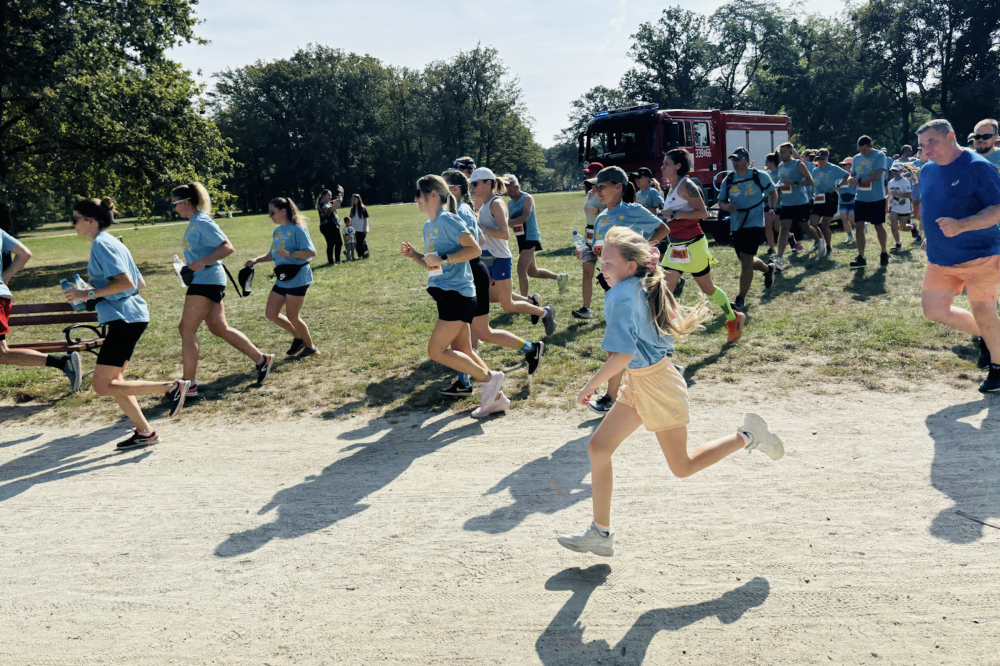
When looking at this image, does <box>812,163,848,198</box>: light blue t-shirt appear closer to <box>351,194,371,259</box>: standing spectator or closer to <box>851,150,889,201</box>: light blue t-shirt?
<box>851,150,889,201</box>: light blue t-shirt

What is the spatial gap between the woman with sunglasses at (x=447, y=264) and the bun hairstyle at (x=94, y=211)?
2366mm

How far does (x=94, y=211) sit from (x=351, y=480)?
3027 mm

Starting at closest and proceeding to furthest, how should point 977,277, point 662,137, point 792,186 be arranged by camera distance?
point 977,277
point 792,186
point 662,137

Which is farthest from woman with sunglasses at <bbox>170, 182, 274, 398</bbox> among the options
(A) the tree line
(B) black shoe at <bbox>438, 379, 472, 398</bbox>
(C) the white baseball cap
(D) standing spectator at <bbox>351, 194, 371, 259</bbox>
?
(A) the tree line

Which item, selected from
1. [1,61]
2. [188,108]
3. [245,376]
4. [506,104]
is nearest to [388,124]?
[506,104]

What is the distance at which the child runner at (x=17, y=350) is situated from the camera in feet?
20.6

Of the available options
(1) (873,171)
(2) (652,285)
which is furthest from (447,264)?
(1) (873,171)

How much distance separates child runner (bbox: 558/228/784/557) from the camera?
3244 mm

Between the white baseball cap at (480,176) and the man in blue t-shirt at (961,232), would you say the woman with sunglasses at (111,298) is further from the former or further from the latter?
the man in blue t-shirt at (961,232)

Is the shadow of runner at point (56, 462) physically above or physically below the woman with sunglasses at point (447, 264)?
below

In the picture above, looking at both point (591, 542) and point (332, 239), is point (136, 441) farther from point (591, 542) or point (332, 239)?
point (332, 239)

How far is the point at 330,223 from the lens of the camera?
691 inches

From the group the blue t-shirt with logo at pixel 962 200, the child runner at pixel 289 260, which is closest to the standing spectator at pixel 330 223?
the child runner at pixel 289 260

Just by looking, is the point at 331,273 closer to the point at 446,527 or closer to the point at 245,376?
the point at 245,376
